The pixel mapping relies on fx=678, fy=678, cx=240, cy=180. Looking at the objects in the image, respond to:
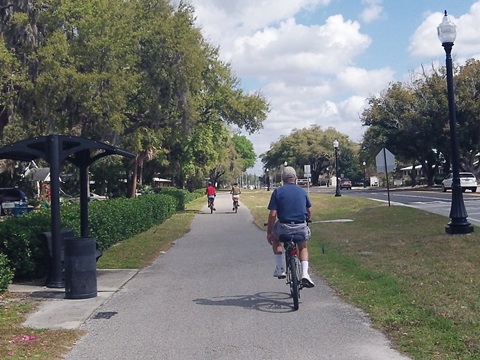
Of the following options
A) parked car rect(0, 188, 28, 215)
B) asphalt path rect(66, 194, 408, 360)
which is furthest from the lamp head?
parked car rect(0, 188, 28, 215)

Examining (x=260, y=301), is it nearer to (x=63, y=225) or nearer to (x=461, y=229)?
(x=63, y=225)

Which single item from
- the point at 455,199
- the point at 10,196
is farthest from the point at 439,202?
the point at 10,196

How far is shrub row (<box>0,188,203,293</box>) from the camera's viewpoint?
11547 mm

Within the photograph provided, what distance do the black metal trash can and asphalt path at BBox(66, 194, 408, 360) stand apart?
0.41m

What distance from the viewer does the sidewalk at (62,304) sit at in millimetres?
8577

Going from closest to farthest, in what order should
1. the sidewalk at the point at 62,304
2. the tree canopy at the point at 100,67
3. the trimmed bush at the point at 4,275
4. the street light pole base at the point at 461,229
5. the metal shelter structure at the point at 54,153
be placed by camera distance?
1. the sidewalk at the point at 62,304
2. the trimmed bush at the point at 4,275
3. the metal shelter structure at the point at 54,153
4. the street light pole base at the point at 461,229
5. the tree canopy at the point at 100,67

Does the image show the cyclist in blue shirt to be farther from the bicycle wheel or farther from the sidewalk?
the sidewalk

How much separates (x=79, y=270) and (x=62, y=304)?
0.60 meters

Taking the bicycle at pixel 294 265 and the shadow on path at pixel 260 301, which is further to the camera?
the shadow on path at pixel 260 301

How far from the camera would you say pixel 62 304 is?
9891mm

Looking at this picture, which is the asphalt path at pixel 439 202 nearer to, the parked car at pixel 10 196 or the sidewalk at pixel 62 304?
the sidewalk at pixel 62 304

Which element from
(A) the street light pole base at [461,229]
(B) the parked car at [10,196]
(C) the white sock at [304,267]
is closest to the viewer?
(C) the white sock at [304,267]

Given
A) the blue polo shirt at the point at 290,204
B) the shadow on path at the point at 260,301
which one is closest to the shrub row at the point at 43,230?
the shadow on path at the point at 260,301

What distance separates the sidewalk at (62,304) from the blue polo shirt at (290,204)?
115 inches
